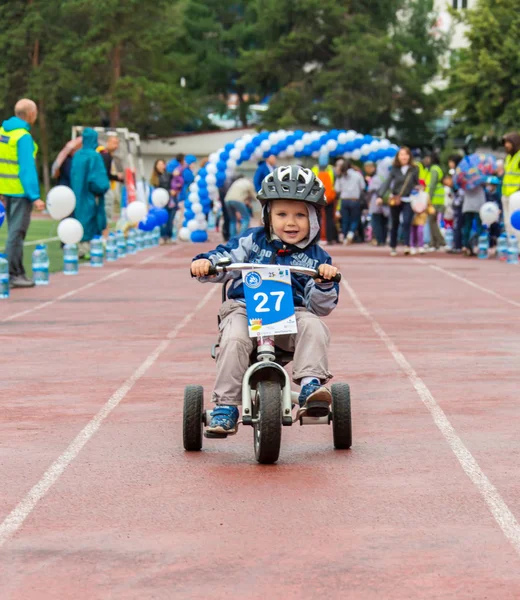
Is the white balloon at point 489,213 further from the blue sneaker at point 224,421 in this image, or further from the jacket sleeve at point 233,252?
the blue sneaker at point 224,421

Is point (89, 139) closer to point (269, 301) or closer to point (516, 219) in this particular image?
point (516, 219)

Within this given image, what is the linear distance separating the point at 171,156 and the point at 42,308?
194 ft

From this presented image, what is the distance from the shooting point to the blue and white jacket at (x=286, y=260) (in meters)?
7.27

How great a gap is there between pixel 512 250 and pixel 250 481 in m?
18.8

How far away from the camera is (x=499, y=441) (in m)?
7.56

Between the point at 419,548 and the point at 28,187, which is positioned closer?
the point at 419,548

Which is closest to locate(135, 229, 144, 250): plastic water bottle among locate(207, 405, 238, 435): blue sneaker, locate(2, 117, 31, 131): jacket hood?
locate(2, 117, 31, 131): jacket hood

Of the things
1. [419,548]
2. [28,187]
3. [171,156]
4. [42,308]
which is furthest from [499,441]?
[171,156]

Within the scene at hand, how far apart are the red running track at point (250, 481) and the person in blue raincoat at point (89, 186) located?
33.6 ft

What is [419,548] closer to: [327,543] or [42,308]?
[327,543]

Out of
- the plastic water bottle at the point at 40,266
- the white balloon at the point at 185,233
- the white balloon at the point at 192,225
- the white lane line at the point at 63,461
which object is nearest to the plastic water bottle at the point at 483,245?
the white balloon at the point at 192,225

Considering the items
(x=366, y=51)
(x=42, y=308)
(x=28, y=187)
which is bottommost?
(x=42, y=308)

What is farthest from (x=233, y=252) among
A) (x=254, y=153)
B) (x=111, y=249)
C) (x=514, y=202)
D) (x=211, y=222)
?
(x=211, y=222)

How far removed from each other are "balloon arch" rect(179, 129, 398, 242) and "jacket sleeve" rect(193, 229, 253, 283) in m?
24.7
